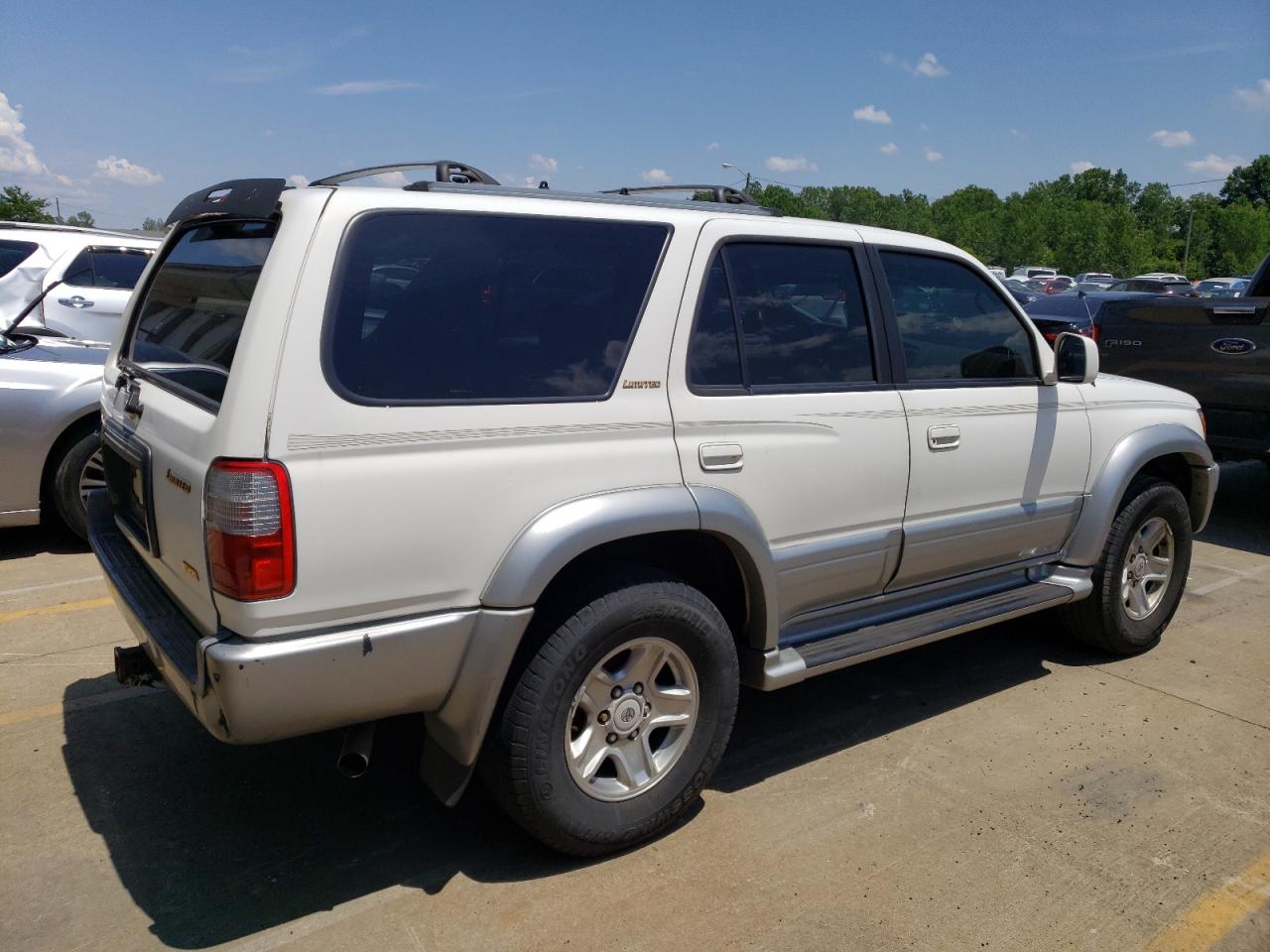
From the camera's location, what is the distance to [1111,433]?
4543mm

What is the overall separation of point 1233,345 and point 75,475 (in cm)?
755

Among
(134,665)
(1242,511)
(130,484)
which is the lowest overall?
(1242,511)

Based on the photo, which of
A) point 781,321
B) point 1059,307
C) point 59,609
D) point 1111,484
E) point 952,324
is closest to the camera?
point 781,321

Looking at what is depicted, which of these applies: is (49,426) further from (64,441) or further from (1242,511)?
(1242,511)

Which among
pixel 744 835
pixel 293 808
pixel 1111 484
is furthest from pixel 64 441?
pixel 1111 484

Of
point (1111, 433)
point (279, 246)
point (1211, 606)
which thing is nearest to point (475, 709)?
point (279, 246)

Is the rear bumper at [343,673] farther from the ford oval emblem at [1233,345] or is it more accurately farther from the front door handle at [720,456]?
the ford oval emblem at [1233,345]

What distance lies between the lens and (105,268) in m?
8.12

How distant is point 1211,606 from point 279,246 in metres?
5.53

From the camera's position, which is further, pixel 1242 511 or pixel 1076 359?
pixel 1242 511

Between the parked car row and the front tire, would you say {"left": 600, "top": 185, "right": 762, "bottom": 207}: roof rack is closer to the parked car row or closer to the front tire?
the front tire

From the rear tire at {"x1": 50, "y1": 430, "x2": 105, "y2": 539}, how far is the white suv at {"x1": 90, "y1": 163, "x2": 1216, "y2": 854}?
2337mm

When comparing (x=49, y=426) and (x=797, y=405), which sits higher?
(x=797, y=405)

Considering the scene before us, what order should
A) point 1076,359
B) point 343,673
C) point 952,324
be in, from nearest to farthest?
point 343,673 < point 952,324 < point 1076,359
